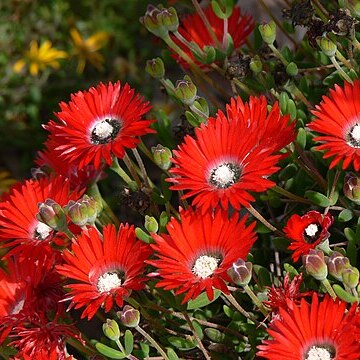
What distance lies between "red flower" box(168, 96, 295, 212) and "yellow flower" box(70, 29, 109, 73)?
1.19 m

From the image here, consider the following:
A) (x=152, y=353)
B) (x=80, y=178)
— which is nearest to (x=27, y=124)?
(x=80, y=178)

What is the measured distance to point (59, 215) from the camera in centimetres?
88

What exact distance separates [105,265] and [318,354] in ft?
0.88

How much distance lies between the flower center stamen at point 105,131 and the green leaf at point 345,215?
0.97 feet

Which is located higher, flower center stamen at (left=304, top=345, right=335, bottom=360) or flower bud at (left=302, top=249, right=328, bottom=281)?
flower bud at (left=302, top=249, right=328, bottom=281)

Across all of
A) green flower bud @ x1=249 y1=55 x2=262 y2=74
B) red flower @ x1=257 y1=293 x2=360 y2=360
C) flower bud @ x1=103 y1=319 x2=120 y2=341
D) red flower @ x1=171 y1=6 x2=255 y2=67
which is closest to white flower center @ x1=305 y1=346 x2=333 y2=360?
red flower @ x1=257 y1=293 x2=360 y2=360

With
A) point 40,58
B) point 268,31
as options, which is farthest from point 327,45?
point 40,58

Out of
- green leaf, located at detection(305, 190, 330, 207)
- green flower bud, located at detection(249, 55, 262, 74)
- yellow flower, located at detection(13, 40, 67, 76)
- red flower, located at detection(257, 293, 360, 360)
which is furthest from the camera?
yellow flower, located at detection(13, 40, 67, 76)

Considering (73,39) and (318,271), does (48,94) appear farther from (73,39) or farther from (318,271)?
(318,271)

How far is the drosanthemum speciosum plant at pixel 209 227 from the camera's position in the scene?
31.6 inches

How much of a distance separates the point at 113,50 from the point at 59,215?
1356 millimetres

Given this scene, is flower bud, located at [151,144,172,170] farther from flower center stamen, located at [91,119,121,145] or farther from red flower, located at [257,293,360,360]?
red flower, located at [257,293,360,360]

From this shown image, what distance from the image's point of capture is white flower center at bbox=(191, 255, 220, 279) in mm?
835

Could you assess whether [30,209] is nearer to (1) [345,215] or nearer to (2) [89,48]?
(1) [345,215]
